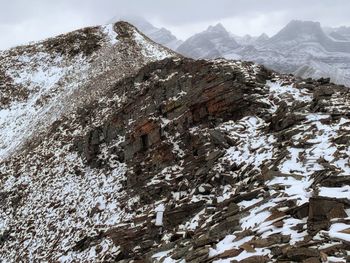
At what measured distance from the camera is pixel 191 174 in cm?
1642

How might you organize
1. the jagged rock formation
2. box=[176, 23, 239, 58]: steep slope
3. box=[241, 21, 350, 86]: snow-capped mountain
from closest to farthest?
1. the jagged rock formation
2. box=[241, 21, 350, 86]: snow-capped mountain
3. box=[176, 23, 239, 58]: steep slope

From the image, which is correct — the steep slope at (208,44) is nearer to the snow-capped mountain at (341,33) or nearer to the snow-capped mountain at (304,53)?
the snow-capped mountain at (304,53)

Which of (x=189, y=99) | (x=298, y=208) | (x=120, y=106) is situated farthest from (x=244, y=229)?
(x=120, y=106)

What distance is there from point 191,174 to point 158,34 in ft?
435

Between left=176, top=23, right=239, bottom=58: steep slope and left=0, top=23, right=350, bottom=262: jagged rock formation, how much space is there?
90.3m

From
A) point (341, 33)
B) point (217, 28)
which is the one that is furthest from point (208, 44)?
point (341, 33)

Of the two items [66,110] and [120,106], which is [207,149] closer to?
[120,106]

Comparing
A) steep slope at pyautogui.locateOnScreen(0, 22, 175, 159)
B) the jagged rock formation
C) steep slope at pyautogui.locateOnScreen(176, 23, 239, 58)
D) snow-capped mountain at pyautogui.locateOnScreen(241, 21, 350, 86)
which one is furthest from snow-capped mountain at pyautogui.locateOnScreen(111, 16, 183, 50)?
the jagged rock formation

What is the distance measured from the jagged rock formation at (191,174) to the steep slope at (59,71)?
6866mm

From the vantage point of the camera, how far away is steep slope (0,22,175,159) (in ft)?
113

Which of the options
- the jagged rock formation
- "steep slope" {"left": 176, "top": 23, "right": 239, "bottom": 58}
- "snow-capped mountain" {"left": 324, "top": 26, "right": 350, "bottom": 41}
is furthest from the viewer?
"snow-capped mountain" {"left": 324, "top": 26, "right": 350, "bottom": 41}

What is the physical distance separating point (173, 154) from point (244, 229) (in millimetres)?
8140

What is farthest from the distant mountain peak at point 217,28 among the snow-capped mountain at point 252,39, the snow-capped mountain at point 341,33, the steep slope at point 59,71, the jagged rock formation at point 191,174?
the jagged rock formation at point 191,174

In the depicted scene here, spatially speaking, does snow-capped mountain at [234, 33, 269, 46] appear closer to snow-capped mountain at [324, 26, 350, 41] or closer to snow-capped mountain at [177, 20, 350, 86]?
snow-capped mountain at [177, 20, 350, 86]
